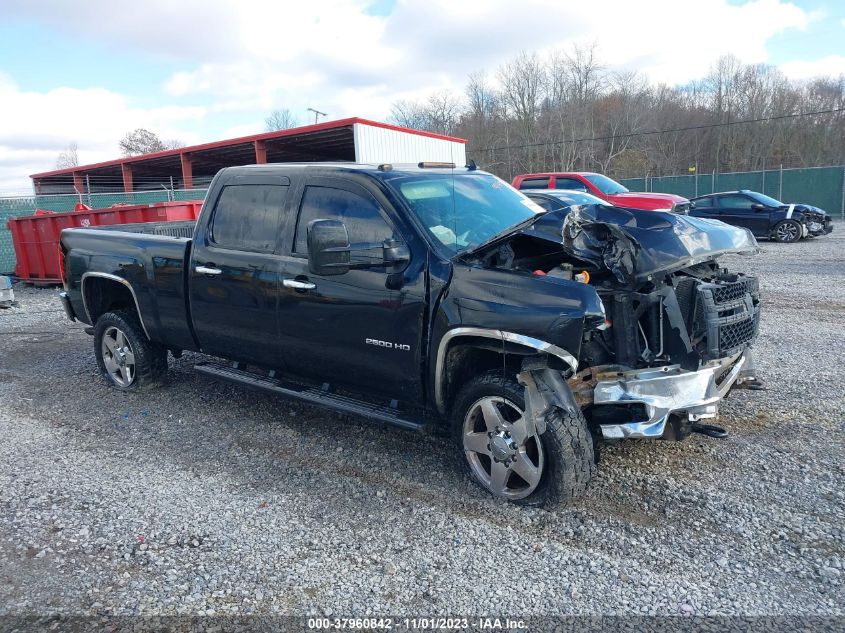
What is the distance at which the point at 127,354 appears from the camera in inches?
243

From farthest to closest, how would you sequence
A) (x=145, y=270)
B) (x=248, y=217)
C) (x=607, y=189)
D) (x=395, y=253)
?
(x=607, y=189) → (x=145, y=270) → (x=248, y=217) → (x=395, y=253)

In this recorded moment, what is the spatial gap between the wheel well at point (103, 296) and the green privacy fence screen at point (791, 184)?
29.2m

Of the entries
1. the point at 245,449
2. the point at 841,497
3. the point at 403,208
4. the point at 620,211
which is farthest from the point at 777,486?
the point at 245,449

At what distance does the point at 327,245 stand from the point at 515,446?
1.57 metres

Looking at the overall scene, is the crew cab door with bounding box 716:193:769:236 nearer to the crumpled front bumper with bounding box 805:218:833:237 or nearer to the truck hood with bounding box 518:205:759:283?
the crumpled front bumper with bounding box 805:218:833:237

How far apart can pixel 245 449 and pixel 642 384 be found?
283 cm

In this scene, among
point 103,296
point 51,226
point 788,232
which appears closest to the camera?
point 103,296

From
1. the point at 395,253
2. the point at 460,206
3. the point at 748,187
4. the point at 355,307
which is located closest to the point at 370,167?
the point at 460,206

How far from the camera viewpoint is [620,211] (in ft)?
12.8

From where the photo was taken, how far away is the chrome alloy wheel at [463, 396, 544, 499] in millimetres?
3643

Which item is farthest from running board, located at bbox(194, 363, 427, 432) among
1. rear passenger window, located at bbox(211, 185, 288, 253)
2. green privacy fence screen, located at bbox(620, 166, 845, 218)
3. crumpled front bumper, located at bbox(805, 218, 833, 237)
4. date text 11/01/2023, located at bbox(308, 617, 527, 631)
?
green privacy fence screen, located at bbox(620, 166, 845, 218)

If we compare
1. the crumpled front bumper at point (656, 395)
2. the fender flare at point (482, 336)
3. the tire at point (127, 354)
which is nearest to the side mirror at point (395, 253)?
the fender flare at point (482, 336)

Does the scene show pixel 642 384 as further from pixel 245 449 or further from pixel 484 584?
pixel 245 449

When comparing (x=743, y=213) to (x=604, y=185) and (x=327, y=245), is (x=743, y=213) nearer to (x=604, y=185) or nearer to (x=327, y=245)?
(x=604, y=185)
